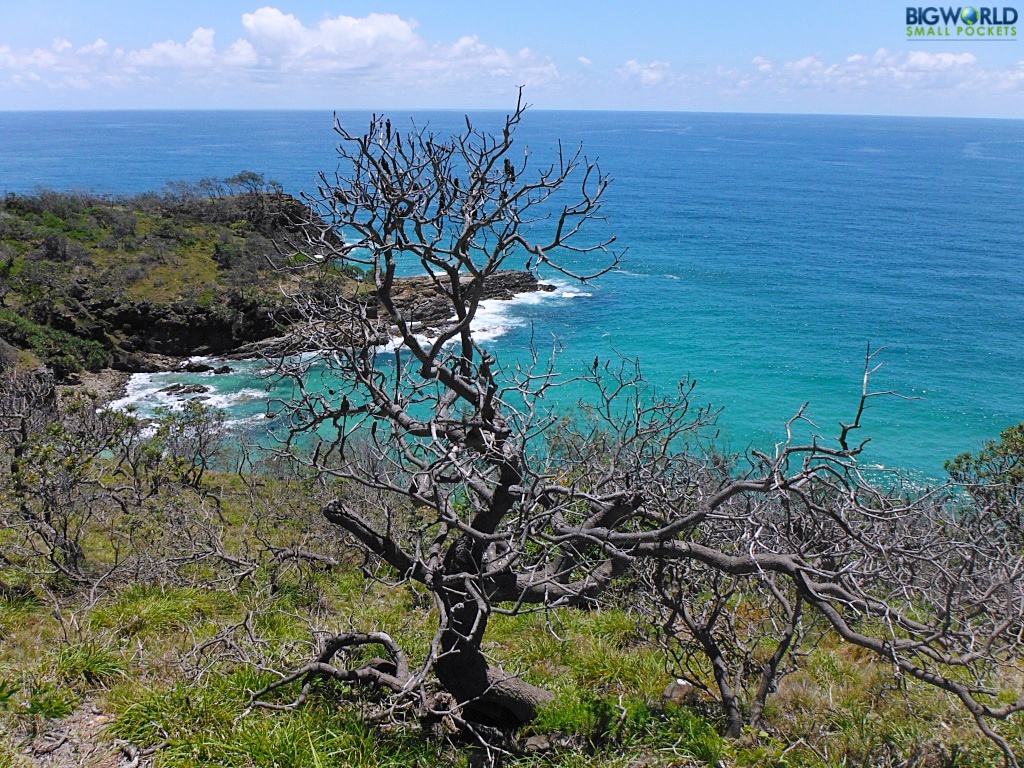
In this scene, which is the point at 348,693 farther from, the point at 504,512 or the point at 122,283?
the point at 122,283

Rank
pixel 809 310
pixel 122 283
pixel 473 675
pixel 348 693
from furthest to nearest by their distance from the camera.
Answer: pixel 809 310
pixel 122 283
pixel 348 693
pixel 473 675

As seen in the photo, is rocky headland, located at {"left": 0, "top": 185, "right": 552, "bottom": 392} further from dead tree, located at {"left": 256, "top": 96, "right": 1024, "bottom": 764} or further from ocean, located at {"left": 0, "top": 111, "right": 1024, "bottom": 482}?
dead tree, located at {"left": 256, "top": 96, "right": 1024, "bottom": 764}

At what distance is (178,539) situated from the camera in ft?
39.2

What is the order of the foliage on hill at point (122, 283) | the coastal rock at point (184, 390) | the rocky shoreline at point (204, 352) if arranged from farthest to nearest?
the foliage on hill at point (122, 283) < the rocky shoreline at point (204, 352) < the coastal rock at point (184, 390)

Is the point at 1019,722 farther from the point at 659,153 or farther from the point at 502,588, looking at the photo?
the point at 659,153

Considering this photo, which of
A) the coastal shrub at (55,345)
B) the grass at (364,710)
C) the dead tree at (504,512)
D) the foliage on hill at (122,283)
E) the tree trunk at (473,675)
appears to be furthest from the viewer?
the foliage on hill at (122,283)

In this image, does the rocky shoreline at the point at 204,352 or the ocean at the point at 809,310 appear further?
the rocky shoreline at the point at 204,352

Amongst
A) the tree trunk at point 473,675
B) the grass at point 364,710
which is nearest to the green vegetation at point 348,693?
the grass at point 364,710

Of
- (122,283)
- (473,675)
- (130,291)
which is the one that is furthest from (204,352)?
(473,675)

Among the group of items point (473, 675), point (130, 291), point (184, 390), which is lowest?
point (184, 390)

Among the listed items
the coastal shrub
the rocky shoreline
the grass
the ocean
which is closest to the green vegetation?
the grass

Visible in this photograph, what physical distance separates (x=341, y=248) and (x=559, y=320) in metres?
46.2

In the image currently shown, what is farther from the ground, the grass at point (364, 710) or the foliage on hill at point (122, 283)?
the foliage on hill at point (122, 283)

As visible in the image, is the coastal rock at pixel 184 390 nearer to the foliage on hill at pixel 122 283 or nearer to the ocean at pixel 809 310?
the ocean at pixel 809 310
